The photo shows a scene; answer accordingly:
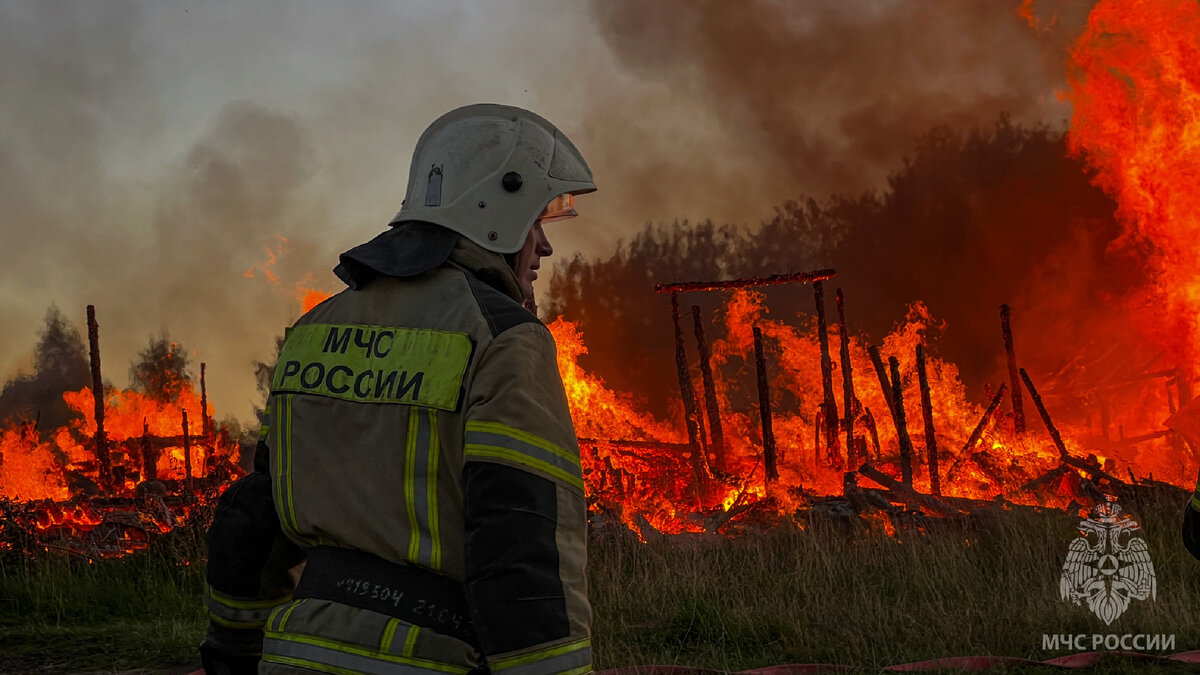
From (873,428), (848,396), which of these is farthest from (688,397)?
(873,428)

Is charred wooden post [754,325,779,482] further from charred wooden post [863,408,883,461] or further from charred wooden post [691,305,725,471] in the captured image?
charred wooden post [863,408,883,461]

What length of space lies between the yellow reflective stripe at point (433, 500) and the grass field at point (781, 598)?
4.27m

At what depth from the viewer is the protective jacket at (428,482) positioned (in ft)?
6.55

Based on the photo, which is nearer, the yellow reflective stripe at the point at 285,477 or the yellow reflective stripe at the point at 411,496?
the yellow reflective stripe at the point at 411,496

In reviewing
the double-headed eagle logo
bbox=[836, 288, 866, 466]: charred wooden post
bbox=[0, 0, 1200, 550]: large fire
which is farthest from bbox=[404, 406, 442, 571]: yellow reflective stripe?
bbox=[836, 288, 866, 466]: charred wooden post

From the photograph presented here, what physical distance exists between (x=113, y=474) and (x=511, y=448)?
24.3 metres

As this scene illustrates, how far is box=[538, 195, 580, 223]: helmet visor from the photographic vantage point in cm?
299

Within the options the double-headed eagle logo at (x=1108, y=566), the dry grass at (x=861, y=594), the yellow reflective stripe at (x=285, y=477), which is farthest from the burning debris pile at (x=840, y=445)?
the yellow reflective stripe at (x=285, y=477)

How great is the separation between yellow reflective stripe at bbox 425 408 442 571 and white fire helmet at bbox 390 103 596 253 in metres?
0.60

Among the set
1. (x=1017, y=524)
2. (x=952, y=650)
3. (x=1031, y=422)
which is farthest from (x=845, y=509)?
(x=1031, y=422)

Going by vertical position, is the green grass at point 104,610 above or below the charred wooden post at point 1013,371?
below

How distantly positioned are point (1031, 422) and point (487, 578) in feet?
94.4

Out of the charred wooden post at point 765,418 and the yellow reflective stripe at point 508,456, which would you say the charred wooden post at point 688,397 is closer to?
the charred wooden post at point 765,418

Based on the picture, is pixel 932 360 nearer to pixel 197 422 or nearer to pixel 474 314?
pixel 474 314
